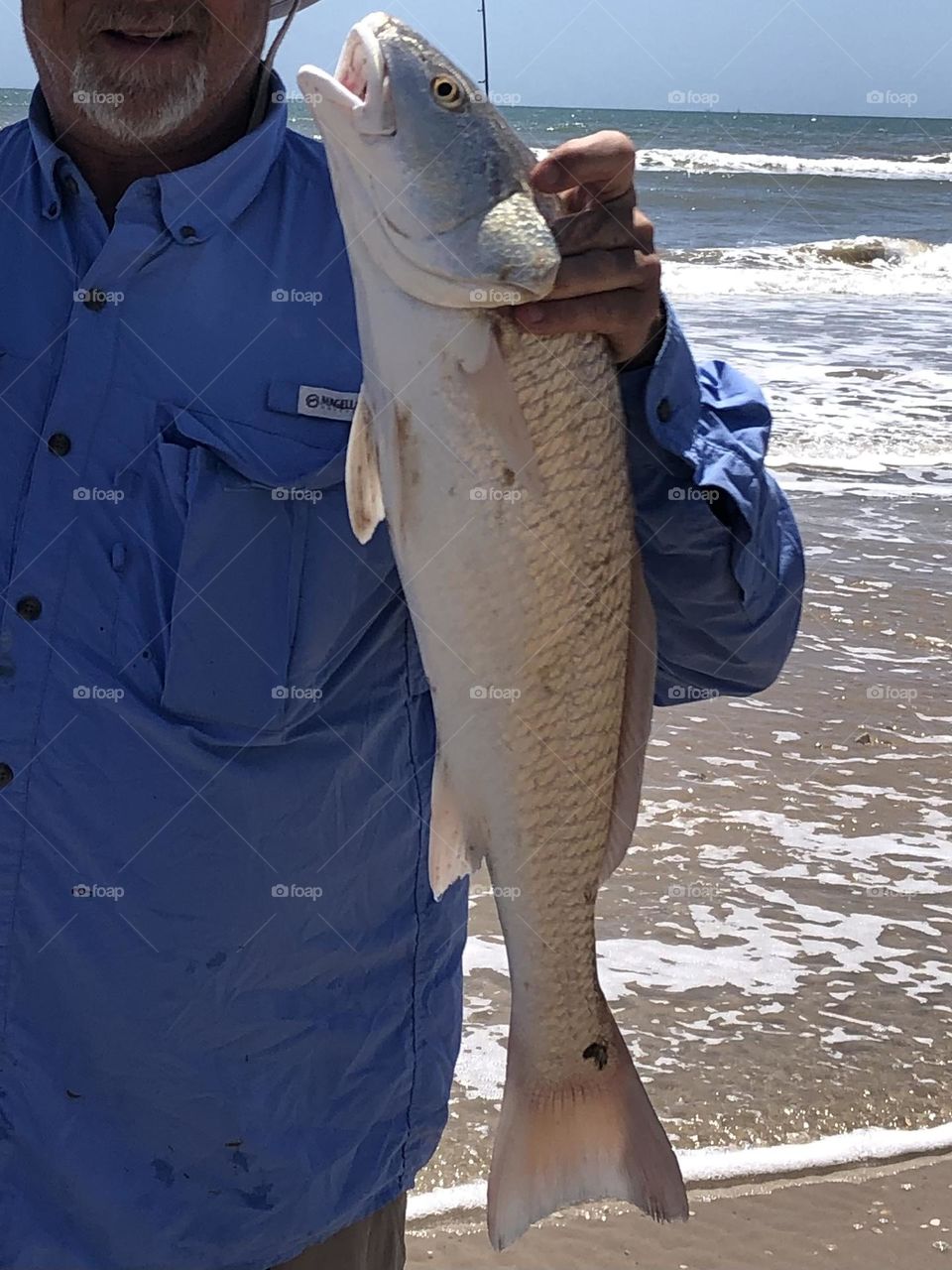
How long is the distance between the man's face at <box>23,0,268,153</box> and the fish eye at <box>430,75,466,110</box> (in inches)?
22.1

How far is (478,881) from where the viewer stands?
4.46 m

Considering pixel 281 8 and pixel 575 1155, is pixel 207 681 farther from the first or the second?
pixel 281 8

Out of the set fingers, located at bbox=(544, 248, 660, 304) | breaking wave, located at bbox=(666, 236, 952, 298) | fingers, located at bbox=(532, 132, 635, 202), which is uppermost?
fingers, located at bbox=(532, 132, 635, 202)

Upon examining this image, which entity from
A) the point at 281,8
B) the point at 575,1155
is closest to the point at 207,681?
the point at 575,1155

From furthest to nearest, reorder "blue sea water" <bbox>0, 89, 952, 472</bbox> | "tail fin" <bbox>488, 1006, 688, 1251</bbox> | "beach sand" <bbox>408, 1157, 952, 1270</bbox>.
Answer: "blue sea water" <bbox>0, 89, 952, 472</bbox> → "beach sand" <bbox>408, 1157, 952, 1270</bbox> → "tail fin" <bbox>488, 1006, 688, 1251</bbox>

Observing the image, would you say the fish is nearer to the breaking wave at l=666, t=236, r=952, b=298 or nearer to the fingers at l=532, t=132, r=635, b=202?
the fingers at l=532, t=132, r=635, b=202

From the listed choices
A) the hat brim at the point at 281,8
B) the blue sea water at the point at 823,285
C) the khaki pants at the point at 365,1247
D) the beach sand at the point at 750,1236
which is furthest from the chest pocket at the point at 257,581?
the beach sand at the point at 750,1236

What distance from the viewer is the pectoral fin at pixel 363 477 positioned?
5.55ft

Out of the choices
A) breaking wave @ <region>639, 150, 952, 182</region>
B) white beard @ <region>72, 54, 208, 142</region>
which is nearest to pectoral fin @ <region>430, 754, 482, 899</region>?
white beard @ <region>72, 54, 208, 142</region>

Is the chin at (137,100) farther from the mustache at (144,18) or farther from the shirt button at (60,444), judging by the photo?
the shirt button at (60,444)

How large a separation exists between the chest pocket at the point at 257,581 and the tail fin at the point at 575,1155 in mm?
571

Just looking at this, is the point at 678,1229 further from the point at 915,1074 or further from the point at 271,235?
the point at 271,235

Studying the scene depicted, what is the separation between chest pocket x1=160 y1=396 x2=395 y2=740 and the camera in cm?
191

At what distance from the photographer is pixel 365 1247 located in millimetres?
2104
